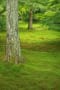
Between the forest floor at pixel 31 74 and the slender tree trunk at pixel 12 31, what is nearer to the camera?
the forest floor at pixel 31 74

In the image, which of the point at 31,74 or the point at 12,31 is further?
the point at 12,31

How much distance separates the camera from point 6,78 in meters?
10.5

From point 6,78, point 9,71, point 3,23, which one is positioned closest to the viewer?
point 6,78

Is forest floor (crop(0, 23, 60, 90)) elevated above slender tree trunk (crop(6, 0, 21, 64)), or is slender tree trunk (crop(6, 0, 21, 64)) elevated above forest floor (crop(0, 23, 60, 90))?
slender tree trunk (crop(6, 0, 21, 64))

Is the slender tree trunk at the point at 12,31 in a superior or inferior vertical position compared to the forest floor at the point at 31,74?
superior

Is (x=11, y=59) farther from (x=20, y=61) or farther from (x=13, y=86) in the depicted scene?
(x=13, y=86)

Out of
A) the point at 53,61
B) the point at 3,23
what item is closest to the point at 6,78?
the point at 53,61

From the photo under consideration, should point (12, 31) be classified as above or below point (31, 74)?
above

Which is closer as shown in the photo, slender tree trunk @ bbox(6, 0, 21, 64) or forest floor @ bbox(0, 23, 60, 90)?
forest floor @ bbox(0, 23, 60, 90)

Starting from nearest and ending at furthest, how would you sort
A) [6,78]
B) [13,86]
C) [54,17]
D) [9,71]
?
[13,86], [6,78], [9,71], [54,17]

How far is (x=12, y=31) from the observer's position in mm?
12875

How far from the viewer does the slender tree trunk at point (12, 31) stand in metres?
12.7

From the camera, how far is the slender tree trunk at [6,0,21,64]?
12.7 m

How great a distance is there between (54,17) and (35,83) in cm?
838
